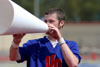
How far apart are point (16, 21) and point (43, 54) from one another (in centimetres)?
88

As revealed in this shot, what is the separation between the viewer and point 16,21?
3.15 m

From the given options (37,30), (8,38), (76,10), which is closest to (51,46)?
(37,30)

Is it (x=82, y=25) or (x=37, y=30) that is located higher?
(x=37, y=30)

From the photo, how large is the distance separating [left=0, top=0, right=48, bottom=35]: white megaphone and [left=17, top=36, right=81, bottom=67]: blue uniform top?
520mm

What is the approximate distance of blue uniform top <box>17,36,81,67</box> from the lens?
393cm

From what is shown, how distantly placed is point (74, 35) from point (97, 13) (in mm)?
28535

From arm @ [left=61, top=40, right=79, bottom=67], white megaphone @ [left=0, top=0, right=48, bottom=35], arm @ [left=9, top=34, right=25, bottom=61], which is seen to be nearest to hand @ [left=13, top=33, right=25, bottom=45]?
arm @ [left=9, top=34, right=25, bottom=61]

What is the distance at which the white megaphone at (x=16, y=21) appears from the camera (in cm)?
316

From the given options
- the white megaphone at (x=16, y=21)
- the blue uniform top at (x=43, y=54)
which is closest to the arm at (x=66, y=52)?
the blue uniform top at (x=43, y=54)

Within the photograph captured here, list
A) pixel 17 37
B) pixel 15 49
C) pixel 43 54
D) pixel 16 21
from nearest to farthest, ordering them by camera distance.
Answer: pixel 16 21, pixel 17 37, pixel 15 49, pixel 43 54

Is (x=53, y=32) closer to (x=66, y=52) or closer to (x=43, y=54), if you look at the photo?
(x=66, y=52)

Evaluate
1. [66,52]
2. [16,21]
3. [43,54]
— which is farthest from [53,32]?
[16,21]

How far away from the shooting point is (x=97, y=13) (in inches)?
2426

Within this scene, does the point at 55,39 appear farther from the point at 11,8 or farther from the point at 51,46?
Answer: the point at 11,8
